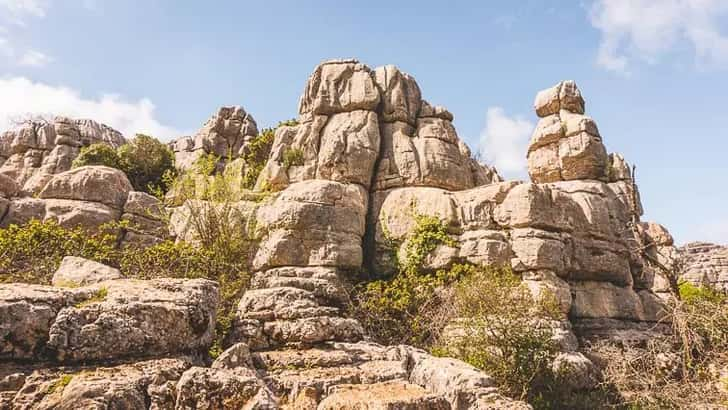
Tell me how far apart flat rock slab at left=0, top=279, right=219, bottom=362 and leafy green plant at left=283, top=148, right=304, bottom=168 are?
13670 millimetres

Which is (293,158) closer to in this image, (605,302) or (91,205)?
(91,205)

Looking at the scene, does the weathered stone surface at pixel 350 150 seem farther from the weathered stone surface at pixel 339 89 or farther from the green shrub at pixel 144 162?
the green shrub at pixel 144 162

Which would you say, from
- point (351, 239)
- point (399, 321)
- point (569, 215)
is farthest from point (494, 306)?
point (569, 215)

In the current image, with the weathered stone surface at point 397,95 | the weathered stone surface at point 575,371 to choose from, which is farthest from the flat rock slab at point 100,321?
the weathered stone surface at point 397,95

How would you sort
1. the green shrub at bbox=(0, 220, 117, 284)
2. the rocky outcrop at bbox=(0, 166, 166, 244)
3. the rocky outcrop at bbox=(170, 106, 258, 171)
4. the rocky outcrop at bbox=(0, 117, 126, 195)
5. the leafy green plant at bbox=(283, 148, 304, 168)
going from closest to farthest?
1. the green shrub at bbox=(0, 220, 117, 284)
2. the rocky outcrop at bbox=(0, 166, 166, 244)
3. the leafy green plant at bbox=(283, 148, 304, 168)
4. the rocky outcrop at bbox=(0, 117, 126, 195)
5. the rocky outcrop at bbox=(170, 106, 258, 171)

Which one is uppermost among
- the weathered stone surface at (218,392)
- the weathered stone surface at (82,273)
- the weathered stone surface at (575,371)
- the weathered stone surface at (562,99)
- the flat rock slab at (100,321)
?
the weathered stone surface at (562,99)

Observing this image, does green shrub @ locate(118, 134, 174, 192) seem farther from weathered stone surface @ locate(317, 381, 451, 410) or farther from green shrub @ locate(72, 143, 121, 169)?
weathered stone surface @ locate(317, 381, 451, 410)

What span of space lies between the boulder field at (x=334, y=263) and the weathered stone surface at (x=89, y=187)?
0.21 feet

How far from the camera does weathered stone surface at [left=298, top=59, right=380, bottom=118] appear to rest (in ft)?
68.8

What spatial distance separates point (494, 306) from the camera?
11484 mm

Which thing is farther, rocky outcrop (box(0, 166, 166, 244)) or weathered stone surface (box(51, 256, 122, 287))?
rocky outcrop (box(0, 166, 166, 244))

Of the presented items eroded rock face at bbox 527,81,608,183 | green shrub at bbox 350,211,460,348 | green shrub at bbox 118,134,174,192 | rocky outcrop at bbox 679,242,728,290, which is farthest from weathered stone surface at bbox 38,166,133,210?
rocky outcrop at bbox 679,242,728,290

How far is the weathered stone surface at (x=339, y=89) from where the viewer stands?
21.0m

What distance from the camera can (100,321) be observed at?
19.2 ft
